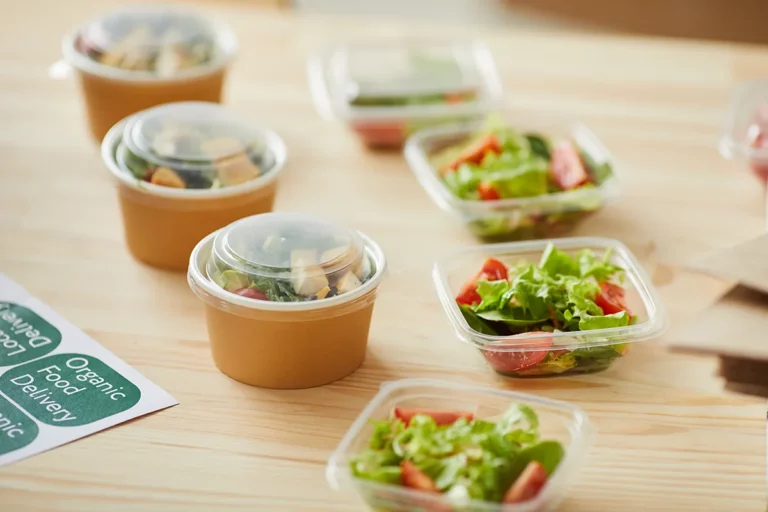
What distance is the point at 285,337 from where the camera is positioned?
3.63ft

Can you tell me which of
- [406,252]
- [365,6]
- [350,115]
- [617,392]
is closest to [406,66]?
[350,115]

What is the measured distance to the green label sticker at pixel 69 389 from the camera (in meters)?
1.08

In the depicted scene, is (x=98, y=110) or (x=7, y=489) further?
(x=98, y=110)

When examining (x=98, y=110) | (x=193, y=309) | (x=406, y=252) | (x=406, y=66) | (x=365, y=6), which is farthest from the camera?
(x=365, y=6)

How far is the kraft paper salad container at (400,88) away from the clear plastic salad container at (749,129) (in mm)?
402

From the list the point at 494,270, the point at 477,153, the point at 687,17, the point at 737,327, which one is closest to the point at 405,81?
the point at 477,153

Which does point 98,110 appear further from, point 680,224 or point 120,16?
point 680,224

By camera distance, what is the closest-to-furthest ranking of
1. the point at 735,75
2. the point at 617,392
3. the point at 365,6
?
the point at 617,392 < the point at 735,75 < the point at 365,6

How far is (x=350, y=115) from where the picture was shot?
170cm

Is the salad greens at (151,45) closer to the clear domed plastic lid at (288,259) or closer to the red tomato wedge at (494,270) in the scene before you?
the clear domed plastic lid at (288,259)

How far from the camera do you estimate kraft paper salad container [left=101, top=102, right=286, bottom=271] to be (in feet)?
4.36

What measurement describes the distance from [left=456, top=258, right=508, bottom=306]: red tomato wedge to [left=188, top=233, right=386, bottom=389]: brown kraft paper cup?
0.11m

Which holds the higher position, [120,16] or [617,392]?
[120,16]

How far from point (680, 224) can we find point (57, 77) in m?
1.19
